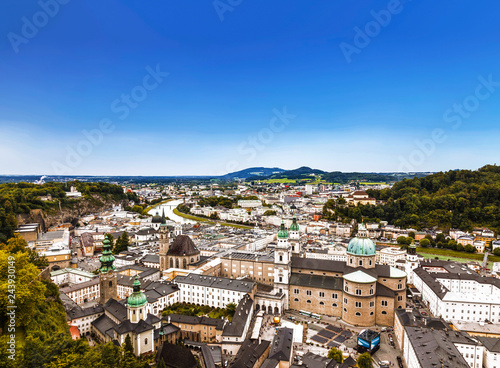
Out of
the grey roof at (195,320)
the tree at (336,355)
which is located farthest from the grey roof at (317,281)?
the grey roof at (195,320)

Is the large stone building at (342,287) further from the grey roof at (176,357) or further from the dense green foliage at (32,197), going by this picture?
the dense green foliage at (32,197)

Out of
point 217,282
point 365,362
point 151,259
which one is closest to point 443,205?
point 217,282

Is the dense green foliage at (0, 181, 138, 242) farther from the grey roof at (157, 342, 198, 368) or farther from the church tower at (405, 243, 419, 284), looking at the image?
the church tower at (405, 243, 419, 284)

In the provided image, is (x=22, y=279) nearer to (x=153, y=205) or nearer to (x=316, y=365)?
(x=316, y=365)

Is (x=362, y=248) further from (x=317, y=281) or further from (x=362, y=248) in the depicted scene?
(x=317, y=281)

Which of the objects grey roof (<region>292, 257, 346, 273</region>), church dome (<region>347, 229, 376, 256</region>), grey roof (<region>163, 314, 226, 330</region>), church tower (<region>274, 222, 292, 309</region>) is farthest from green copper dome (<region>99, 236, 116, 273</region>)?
church dome (<region>347, 229, 376, 256</region>)
